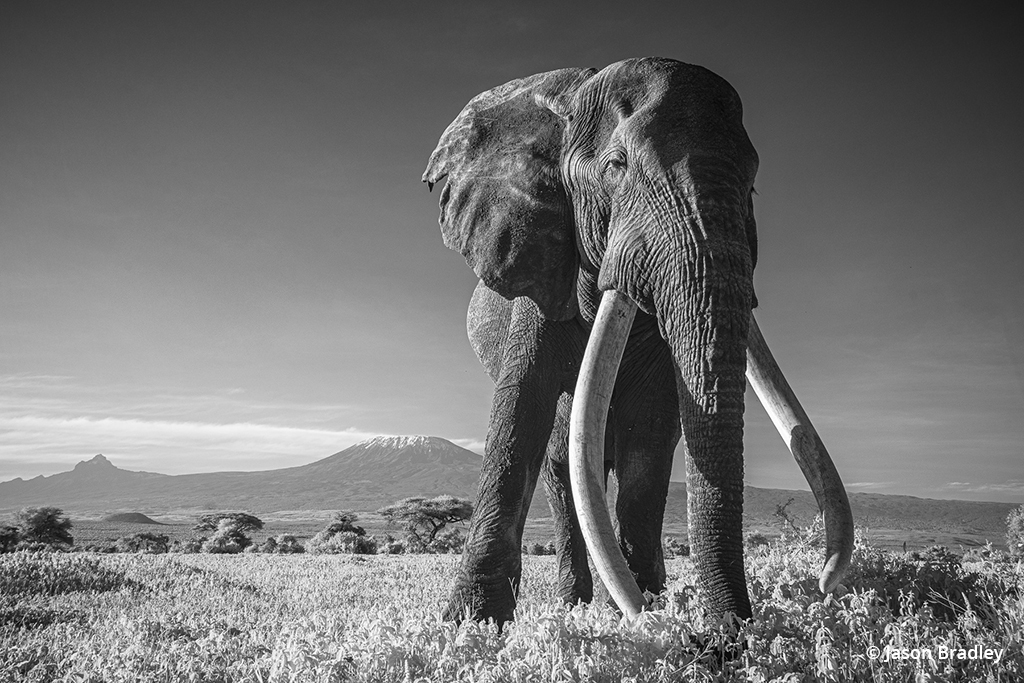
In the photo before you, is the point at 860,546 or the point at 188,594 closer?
the point at 860,546

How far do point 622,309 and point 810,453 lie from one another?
4.51 feet

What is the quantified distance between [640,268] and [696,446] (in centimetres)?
106

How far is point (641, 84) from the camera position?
438 cm

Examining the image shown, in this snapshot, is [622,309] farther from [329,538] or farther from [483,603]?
[329,538]

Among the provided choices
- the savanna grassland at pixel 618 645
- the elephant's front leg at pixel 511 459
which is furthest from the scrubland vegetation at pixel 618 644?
the elephant's front leg at pixel 511 459

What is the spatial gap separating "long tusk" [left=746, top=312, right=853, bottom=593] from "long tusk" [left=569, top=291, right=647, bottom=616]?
30.7 inches

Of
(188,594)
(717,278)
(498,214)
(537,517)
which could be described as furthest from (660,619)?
(537,517)

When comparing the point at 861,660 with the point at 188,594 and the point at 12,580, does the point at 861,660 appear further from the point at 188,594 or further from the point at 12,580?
the point at 12,580

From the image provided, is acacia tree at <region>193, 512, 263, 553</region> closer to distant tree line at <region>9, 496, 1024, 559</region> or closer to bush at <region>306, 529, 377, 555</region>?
distant tree line at <region>9, 496, 1024, 559</region>

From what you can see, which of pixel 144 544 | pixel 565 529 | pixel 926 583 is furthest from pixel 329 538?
pixel 926 583

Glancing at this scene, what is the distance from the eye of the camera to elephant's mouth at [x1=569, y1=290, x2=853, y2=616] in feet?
11.7

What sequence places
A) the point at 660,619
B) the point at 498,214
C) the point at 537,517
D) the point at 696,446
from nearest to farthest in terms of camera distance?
the point at 660,619 → the point at 696,446 → the point at 498,214 → the point at 537,517

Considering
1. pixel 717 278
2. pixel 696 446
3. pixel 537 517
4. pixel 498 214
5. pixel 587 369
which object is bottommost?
pixel 537 517

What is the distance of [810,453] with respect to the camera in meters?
4.07
